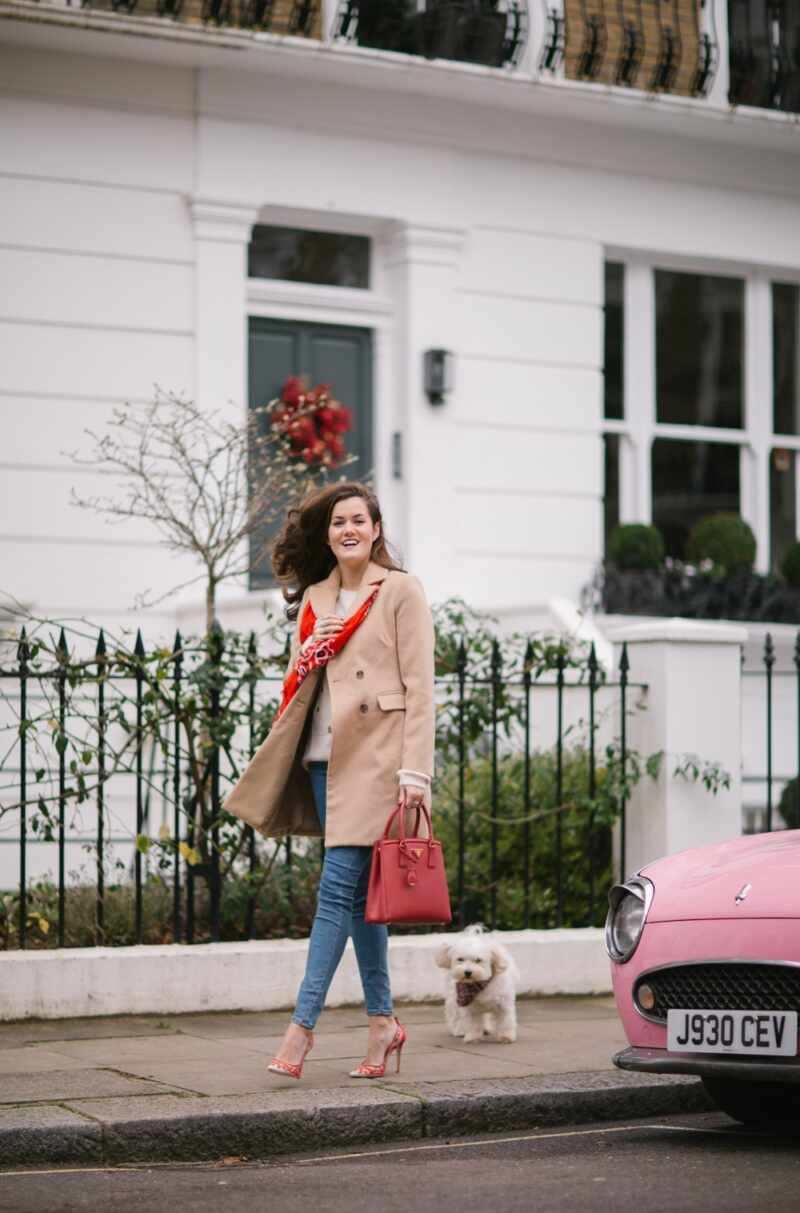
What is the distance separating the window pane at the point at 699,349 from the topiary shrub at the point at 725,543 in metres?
1.03

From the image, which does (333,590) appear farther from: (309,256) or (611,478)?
(611,478)

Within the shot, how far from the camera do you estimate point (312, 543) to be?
22.2ft

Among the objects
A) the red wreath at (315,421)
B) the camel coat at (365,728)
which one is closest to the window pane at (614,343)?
the red wreath at (315,421)

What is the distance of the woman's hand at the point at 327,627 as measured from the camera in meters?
6.46

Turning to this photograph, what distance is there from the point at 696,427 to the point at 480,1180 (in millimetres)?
10184

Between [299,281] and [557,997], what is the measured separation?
252 inches

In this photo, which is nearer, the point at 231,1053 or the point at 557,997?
the point at 231,1053

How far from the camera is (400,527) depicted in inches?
528

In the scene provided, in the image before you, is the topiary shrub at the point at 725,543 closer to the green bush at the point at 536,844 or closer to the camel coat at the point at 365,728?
the green bush at the point at 536,844

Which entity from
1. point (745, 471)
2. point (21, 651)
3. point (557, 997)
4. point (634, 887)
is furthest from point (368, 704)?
point (745, 471)

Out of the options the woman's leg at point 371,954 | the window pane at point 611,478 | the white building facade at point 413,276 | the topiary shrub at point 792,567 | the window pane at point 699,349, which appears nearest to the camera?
the woman's leg at point 371,954

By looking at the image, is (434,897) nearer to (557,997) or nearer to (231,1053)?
(231,1053)

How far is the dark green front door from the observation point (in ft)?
43.5

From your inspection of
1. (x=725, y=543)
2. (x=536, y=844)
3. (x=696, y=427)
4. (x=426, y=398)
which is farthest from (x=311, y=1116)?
(x=696, y=427)
